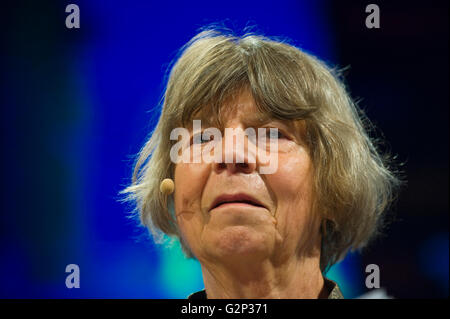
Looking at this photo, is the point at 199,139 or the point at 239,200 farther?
the point at 199,139

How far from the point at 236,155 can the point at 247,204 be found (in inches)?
5.2

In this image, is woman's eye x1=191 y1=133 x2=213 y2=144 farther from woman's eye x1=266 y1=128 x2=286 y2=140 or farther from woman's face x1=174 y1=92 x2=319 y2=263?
woman's eye x1=266 y1=128 x2=286 y2=140

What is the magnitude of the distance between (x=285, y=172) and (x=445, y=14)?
1.01 m

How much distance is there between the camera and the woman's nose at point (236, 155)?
143 centimetres

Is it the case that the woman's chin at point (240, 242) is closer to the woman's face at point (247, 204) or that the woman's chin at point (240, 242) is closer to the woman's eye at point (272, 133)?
the woman's face at point (247, 204)

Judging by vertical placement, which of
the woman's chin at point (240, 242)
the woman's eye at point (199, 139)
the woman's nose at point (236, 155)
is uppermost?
the woman's eye at point (199, 139)

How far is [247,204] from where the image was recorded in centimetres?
141

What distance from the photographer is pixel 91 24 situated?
72.0 inches

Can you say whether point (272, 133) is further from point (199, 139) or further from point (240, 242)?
point (240, 242)

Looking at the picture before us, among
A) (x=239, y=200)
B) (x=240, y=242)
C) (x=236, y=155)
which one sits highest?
(x=236, y=155)

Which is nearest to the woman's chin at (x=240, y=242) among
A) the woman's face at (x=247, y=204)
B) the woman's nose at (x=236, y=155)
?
the woman's face at (x=247, y=204)

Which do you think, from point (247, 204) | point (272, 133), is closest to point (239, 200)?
point (247, 204)

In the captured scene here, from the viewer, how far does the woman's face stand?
140cm
